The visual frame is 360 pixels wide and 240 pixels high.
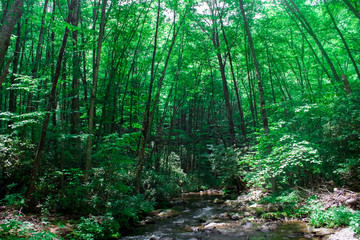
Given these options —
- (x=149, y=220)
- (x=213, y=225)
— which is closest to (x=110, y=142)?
(x=149, y=220)

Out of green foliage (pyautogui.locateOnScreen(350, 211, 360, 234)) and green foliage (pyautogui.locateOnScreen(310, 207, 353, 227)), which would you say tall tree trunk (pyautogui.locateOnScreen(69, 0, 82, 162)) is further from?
green foliage (pyautogui.locateOnScreen(350, 211, 360, 234))

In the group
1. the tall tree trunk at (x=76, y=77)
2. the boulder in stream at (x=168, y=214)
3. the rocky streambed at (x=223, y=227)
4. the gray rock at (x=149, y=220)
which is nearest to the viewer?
the rocky streambed at (x=223, y=227)

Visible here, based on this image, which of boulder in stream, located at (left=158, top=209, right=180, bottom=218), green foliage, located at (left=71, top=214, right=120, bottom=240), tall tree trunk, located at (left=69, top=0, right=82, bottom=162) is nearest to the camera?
green foliage, located at (left=71, top=214, right=120, bottom=240)

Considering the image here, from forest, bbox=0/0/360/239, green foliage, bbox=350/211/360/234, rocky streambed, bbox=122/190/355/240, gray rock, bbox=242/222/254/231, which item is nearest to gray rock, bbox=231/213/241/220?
rocky streambed, bbox=122/190/355/240

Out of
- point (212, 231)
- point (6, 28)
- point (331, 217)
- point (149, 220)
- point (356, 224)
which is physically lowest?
point (212, 231)

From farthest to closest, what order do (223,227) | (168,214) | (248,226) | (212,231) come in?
(168,214)
(223,227)
(248,226)
(212,231)

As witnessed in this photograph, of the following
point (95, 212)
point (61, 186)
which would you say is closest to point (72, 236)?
point (95, 212)

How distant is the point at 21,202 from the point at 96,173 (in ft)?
6.52

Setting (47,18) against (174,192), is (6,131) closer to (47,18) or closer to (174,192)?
(47,18)

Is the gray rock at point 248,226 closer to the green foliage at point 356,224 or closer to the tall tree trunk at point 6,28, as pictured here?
the green foliage at point 356,224

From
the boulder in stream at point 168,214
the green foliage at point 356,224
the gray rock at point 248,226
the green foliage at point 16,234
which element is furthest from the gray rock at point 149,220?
the green foliage at point 356,224

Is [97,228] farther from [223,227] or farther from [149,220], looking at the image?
[223,227]

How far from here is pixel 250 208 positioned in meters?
9.23

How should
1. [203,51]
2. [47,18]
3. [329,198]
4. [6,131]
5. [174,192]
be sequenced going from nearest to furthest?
[47,18], [329,198], [6,131], [174,192], [203,51]
